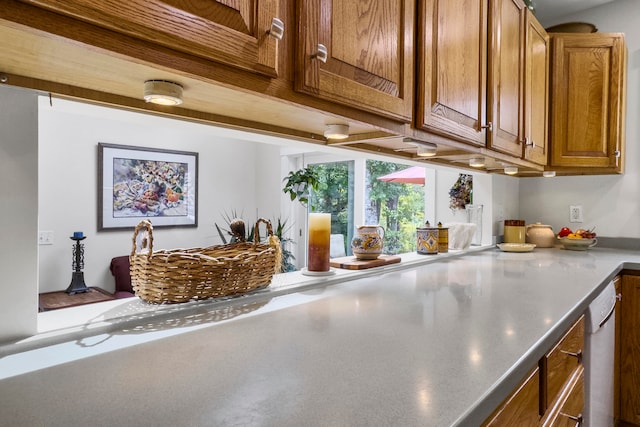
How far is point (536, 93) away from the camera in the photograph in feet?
7.30

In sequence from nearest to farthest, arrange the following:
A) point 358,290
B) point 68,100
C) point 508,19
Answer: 1. point 68,100
2. point 358,290
3. point 508,19

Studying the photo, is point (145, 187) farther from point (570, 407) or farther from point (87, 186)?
point (570, 407)

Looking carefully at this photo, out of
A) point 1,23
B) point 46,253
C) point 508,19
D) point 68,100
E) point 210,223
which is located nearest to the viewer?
point 1,23

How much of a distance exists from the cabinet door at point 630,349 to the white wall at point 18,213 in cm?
235

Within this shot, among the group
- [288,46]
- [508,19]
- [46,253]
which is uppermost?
[508,19]

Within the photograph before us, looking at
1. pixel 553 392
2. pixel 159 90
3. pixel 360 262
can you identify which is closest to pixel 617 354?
pixel 553 392

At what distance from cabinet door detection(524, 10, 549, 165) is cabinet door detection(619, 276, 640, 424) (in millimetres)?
798

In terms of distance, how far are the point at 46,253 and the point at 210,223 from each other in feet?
4.93

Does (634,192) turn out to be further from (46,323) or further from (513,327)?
(46,323)

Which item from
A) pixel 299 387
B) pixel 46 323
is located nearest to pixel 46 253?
pixel 46 323

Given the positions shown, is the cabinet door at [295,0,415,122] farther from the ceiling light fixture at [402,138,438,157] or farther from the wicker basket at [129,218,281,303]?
the wicker basket at [129,218,281,303]

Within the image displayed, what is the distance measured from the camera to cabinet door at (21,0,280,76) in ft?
1.77

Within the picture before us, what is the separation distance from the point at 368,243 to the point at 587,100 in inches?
69.3

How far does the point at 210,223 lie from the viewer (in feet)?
14.1
